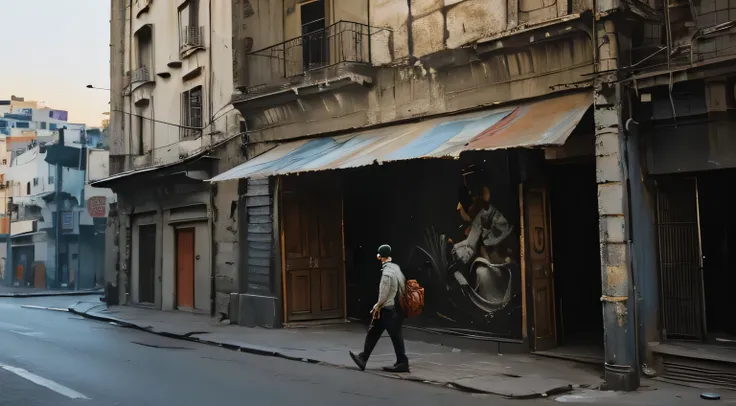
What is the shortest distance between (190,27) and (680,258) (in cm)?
1503

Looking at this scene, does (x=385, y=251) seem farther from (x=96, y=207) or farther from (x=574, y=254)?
(x=96, y=207)

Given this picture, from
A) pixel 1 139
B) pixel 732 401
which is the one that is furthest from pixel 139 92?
pixel 1 139

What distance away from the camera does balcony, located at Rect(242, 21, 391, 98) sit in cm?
1397

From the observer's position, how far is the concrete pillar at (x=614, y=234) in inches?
364

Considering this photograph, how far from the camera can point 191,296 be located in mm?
20234

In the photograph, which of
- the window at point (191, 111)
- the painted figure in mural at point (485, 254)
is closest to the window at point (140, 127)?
the window at point (191, 111)

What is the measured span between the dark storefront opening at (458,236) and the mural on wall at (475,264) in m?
0.02

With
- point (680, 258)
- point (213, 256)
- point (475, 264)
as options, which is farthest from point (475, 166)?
point (213, 256)

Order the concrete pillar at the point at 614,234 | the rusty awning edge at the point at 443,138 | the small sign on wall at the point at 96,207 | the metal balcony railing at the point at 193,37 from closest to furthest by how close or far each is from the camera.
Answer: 1. the concrete pillar at the point at 614,234
2. the rusty awning edge at the point at 443,138
3. the metal balcony railing at the point at 193,37
4. the small sign on wall at the point at 96,207

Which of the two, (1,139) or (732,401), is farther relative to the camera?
(1,139)

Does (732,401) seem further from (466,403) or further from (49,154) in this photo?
(49,154)

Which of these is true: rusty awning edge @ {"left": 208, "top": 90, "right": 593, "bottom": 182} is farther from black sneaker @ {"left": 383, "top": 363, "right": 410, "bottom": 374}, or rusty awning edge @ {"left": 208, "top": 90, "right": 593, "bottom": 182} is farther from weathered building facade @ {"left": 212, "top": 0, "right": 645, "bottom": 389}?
black sneaker @ {"left": 383, "top": 363, "right": 410, "bottom": 374}

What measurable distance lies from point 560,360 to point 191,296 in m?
12.2

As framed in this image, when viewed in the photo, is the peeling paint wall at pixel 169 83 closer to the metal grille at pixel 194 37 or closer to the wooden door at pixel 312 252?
the metal grille at pixel 194 37
